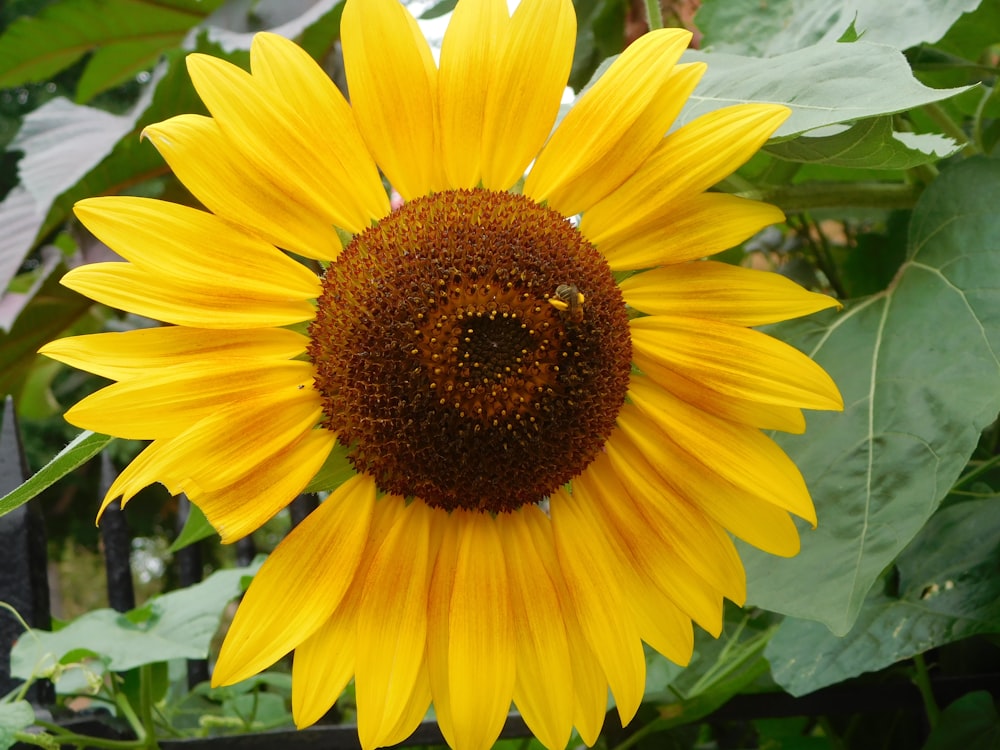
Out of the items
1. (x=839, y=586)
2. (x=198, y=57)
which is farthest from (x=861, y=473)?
(x=198, y=57)

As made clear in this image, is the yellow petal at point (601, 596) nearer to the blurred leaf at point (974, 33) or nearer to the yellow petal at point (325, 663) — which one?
the yellow petal at point (325, 663)

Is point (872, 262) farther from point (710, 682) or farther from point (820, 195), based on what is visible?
point (710, 682)

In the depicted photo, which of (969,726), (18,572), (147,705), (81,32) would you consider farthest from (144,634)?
(81,32)

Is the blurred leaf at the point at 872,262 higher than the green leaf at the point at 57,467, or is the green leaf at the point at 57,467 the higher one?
the green leaf at the point at 57,467

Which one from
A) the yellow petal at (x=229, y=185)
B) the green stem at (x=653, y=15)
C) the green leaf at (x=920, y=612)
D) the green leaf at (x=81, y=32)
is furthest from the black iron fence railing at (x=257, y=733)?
the green leaf at (x=81, y=32)

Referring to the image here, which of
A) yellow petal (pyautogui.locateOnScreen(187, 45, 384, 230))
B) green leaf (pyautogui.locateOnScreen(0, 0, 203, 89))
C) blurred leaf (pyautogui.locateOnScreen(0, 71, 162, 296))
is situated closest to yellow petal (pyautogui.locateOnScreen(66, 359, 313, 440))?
yellow petal (pyautogui.locateOnScreen(187, 45, 384, 230))

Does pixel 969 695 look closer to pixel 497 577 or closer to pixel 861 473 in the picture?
pixel 861 473

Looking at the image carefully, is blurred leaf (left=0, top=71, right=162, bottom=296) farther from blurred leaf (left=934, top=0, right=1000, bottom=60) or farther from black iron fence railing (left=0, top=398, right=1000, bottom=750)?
blurred leaf (left=934, top=0, right=1000, bottom=60)
